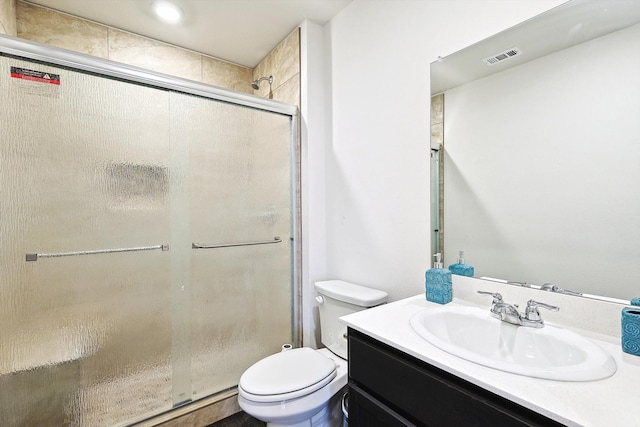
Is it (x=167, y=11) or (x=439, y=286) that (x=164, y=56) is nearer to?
(x=167, y=11)

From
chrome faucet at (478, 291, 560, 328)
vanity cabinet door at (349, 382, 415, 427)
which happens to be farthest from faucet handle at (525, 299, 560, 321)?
vanity cabinet door at (349, 382, 415, 427)

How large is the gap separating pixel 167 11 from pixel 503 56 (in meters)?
1.96

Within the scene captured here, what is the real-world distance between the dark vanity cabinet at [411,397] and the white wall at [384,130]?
0.57m

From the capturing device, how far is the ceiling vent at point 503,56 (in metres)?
1.08

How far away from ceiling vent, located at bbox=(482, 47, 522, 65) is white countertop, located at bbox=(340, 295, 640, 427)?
1.02m

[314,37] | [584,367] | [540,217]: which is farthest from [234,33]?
[584,367]

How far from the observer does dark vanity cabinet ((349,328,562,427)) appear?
0.63m

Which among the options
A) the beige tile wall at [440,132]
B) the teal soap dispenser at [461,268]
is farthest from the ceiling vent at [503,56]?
the teal soap dispenser at [461,268]

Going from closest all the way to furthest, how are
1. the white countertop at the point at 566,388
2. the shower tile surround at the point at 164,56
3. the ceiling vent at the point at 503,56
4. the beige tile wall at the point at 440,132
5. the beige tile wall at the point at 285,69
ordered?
the white countertop at the point at 566,388, the ceiling vent at the point at 503,56, the beige tile wall at the point at 440,132, the shower tile surround at the point at 164,56, the beige tile wall at the point at 285,69

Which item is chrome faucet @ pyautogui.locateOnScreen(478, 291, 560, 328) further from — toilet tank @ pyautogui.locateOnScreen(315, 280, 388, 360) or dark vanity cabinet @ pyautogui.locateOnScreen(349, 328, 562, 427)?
toilet tank @ pyautogui.locateOnScreen(315, 280, 388, 360)

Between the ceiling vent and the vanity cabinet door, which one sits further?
the ceiling vent

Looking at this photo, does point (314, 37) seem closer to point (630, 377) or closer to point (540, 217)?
point (540, 217)

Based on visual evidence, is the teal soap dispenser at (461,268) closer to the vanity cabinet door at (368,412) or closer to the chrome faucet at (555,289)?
the chrome faucet at (555,289)

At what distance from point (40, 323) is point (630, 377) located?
1994 millimetres
